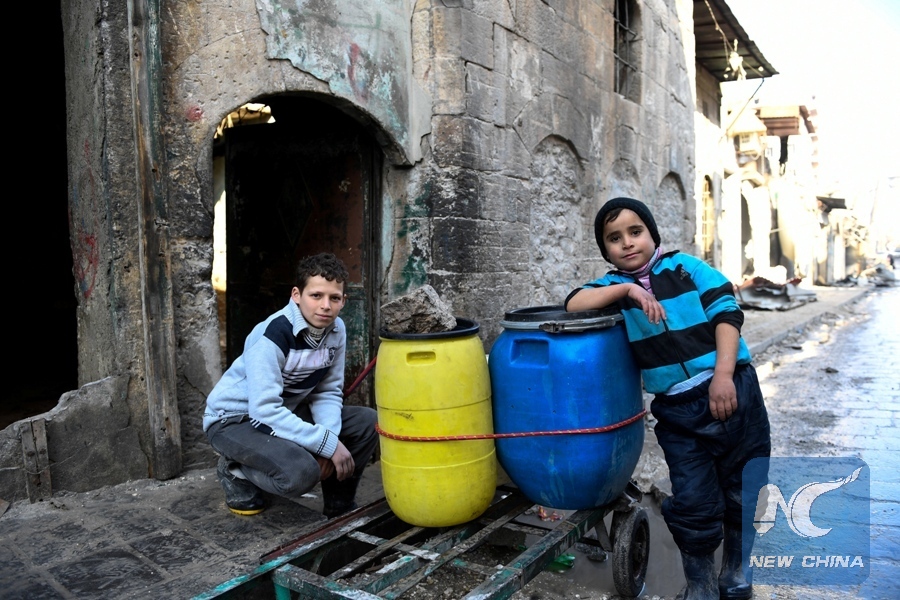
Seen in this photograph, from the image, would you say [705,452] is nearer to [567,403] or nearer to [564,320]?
[567,403]

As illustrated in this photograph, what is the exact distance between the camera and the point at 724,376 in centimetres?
240

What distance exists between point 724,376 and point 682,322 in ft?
0.81

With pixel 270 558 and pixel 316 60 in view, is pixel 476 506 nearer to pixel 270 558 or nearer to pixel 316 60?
pixel 270 558

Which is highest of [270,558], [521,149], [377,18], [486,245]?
[377,18]

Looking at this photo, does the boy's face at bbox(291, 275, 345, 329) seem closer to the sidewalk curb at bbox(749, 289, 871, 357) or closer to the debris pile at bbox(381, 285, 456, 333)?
the debris pile at bbox(381, 285, 456, 333)

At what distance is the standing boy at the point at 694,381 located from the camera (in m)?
2.47

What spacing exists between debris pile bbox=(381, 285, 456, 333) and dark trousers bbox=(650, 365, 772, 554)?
93 cm

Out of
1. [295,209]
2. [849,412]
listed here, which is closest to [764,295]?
[849,412]

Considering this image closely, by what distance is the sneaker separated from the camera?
299 cm

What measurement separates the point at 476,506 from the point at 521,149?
3.21 meters

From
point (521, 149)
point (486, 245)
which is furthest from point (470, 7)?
point (486, 245)

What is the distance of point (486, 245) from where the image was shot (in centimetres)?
468

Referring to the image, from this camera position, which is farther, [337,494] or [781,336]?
[781,336]

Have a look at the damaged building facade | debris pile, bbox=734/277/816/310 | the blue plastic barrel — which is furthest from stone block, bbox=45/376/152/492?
debris pile, bbox=734/277/816/310
